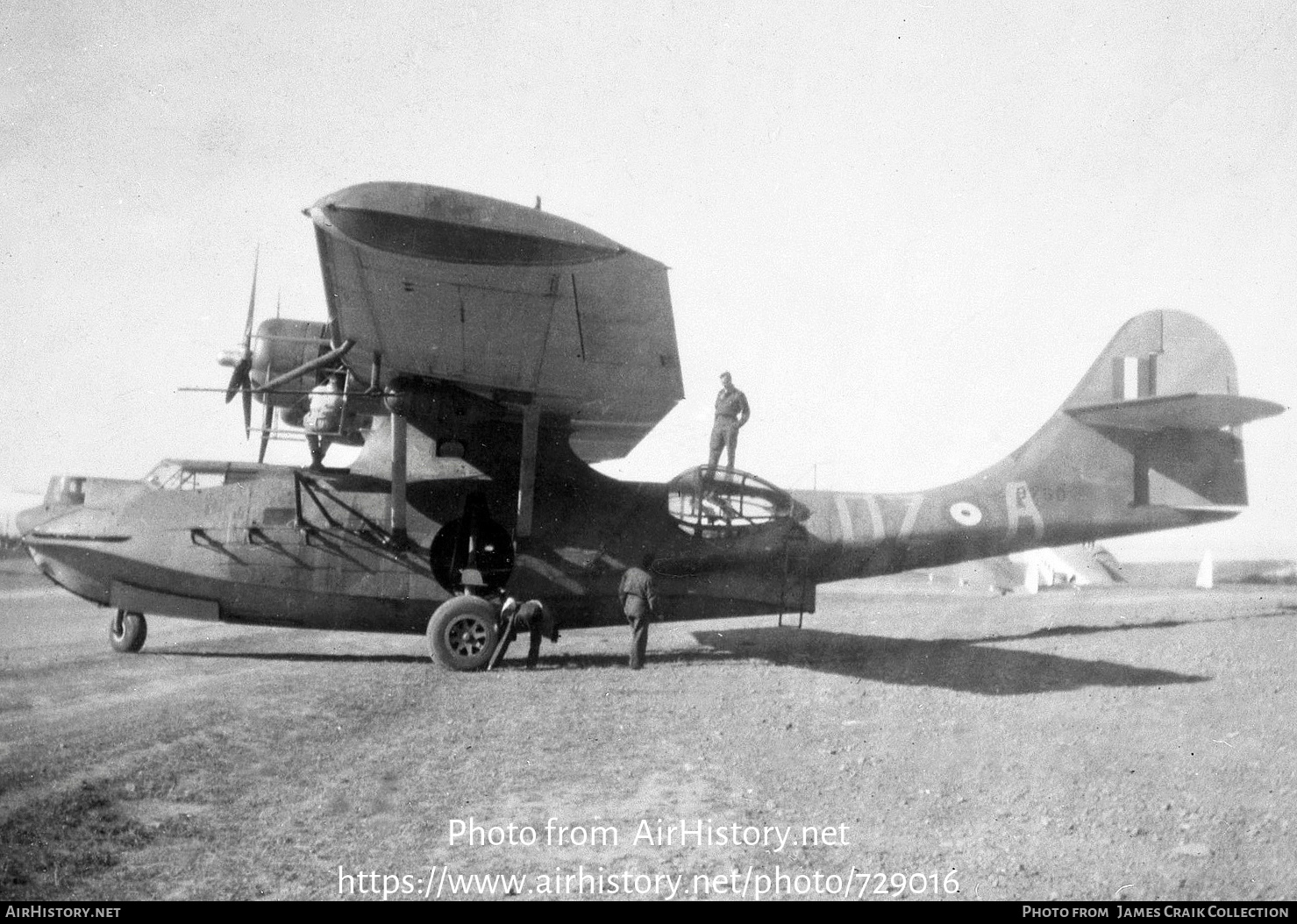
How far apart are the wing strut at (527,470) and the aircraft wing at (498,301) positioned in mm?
227

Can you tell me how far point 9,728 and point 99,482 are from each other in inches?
205

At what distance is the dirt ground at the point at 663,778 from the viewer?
3988 mm

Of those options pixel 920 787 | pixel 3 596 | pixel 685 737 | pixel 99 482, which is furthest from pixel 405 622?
pixel 3 596

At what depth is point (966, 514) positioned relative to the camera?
1305cm

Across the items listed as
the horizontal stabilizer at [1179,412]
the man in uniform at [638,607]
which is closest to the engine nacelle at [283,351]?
the man in uniform at [638,607]

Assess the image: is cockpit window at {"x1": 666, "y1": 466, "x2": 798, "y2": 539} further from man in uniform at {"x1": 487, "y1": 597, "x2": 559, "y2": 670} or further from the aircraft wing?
man in uniform at {"x1": 487, "y1": 597, "x2": 559, "y2": 670}

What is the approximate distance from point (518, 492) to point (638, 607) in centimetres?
202

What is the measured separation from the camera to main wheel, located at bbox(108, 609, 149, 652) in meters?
11.6

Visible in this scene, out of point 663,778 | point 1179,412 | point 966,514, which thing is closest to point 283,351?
point 663,778

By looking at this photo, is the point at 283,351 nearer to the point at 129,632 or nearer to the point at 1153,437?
the point at 129,632

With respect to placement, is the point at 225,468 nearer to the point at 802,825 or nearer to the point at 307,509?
the point at 307,509

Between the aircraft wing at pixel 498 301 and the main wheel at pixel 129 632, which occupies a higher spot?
the aircraft wing at pixel 498 301

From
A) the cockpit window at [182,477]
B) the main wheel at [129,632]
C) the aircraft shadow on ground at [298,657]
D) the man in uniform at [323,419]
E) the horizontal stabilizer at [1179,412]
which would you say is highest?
the horizontal stabilizer at [1179,412]

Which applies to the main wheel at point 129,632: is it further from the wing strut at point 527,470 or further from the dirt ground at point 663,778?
the wing strut at point 527,470
